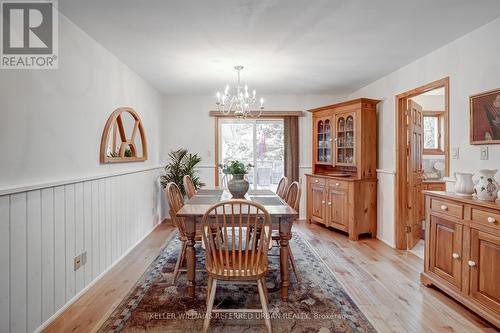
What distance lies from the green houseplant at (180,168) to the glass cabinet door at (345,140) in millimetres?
2370

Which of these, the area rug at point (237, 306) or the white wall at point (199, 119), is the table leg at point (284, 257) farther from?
the white wall at point (199, 119)

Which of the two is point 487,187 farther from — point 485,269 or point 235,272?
point 235,272

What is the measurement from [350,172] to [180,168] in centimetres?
290

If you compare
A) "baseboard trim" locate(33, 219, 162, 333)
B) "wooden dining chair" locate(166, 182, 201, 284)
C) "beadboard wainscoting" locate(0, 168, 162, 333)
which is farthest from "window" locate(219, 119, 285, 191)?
"wooden dining chair" locate(166, 182, 201, 284)

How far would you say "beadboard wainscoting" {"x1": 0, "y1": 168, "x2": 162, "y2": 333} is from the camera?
1762mm

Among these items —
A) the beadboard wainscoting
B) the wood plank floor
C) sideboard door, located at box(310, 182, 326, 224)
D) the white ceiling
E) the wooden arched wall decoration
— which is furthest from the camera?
sideboard door, located at box(310, 182, 326, 224)

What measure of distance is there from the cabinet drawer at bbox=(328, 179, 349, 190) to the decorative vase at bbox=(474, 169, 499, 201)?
204 centimetres

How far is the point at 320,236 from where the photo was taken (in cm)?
429

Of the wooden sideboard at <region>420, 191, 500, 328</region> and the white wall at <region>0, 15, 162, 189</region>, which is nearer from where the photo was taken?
the white wall at <region>0, 15, 162, 189</region>

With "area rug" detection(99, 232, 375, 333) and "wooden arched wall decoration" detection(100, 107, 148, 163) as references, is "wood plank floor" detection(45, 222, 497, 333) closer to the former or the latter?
"area rug" detection(99, 232, 375, 333)

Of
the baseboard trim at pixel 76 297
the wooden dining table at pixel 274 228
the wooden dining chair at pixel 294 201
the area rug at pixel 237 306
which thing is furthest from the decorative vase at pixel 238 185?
the baseboard trim at pixel 76 297

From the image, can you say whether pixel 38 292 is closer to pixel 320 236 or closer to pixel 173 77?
pixel 173 77

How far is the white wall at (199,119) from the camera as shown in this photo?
534cm

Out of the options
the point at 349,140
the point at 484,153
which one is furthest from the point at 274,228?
the point at 349,140
